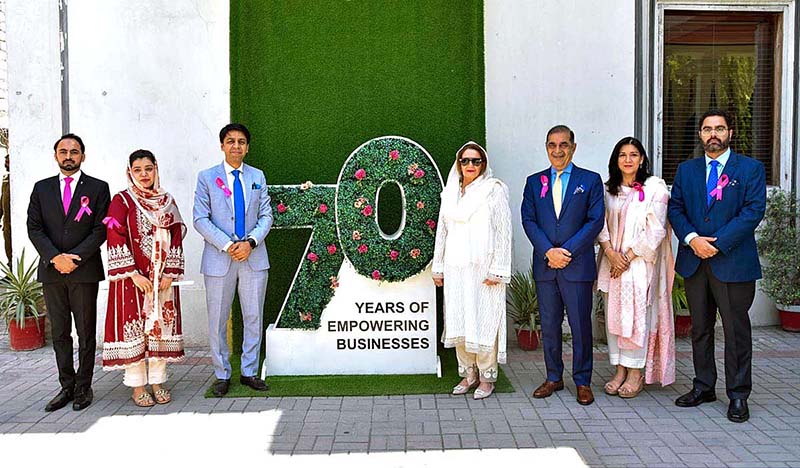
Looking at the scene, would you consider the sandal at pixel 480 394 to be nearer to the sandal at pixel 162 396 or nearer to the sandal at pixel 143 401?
the sandal at pixel 162 396

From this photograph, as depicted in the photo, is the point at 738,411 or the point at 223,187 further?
the point at 223,187

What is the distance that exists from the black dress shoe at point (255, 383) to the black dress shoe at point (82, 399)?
110cm

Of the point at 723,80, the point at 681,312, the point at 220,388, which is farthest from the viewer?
the point at 723,80

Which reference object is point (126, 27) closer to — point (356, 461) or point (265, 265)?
point (265, 265)

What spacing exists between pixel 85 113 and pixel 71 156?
189cm

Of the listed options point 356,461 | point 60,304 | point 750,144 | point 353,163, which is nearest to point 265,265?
point 353,163

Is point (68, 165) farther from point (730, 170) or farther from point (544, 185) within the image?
point (730, 170)

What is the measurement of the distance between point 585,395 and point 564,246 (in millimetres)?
1077

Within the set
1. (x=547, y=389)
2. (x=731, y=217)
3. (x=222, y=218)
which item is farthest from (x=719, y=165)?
(x=222, y=218)

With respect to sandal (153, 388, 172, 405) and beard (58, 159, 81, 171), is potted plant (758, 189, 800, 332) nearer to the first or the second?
sandal (153, 388, 172, 405)

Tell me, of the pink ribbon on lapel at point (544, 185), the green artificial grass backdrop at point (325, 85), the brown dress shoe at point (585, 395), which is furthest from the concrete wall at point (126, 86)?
the brown dress shoe at point (585, 395)

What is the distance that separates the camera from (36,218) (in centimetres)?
498

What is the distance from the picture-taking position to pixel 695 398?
4988mm

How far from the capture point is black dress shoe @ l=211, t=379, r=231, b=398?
5.29 meters
